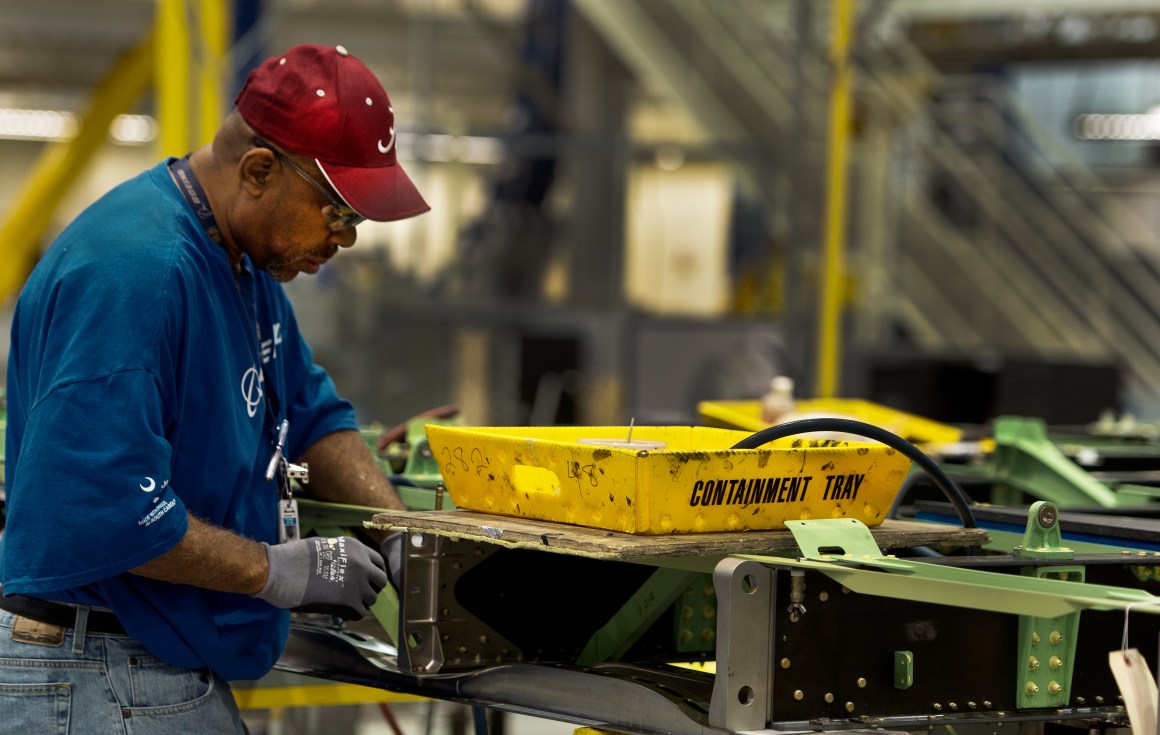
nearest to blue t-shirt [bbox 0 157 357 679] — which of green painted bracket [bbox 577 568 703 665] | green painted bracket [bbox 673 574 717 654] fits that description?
green painted bracket [bbox 577 568 703 665]

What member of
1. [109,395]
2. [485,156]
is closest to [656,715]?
[109,395]

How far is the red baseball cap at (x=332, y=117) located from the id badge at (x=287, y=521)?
499 millimetres

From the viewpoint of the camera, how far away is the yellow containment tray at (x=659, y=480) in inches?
75.8

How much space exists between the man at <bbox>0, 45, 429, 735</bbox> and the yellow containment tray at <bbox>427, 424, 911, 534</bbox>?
0.91ft

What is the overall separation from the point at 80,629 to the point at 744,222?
12380mm

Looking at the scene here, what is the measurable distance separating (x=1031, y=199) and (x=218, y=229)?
998 cm

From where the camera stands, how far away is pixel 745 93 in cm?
1166

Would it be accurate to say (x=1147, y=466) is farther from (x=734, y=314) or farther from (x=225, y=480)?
(x=734, y=314)

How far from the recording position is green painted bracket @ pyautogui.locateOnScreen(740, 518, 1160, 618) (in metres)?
1.74

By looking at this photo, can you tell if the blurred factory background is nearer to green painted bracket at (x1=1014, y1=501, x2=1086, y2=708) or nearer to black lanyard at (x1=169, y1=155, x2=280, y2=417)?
green painted bracket at (x1=1014, y1=501, x2=1086, y2=708)

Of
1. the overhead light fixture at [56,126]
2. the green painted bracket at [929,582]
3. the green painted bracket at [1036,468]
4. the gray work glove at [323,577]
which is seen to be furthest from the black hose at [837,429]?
the overhead light fixture at [56,126]

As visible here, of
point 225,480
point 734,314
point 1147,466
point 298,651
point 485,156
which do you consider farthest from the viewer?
point 485,156

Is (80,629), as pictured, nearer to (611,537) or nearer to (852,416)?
(611,537)

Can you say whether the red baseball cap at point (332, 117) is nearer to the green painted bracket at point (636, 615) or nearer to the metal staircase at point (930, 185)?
the green painted bracket at point (636, 615)
